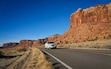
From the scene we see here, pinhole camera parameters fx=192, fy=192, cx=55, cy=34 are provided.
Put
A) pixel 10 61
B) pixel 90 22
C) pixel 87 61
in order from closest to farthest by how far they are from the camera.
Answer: pixel 87 61
pixel 10 61
pixel 90 22

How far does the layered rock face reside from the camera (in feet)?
303

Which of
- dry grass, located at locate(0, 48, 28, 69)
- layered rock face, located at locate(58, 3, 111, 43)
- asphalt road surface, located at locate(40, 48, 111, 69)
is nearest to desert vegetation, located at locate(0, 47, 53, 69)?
dry grass, located at locate(0, 48, 28, 69)

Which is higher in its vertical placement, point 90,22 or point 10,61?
point 90,22

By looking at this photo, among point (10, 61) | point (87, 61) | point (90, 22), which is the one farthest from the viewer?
point (90, 22)

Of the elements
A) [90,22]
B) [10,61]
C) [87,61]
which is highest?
[90,22]

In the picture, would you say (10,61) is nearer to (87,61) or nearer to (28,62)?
(28,62)

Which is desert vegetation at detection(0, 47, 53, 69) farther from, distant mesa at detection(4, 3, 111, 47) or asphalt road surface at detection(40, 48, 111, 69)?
distant mesa at detection(4, 3, 111, 47)

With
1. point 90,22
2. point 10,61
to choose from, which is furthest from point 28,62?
point 90,22

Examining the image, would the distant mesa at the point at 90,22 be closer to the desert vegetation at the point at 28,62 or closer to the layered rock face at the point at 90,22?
the layered rock face at the point at 90,22

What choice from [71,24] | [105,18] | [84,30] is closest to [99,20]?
[105,18]

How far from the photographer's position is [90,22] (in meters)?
109

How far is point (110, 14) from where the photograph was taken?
9962 centimetres

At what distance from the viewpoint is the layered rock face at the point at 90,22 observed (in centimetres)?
9233

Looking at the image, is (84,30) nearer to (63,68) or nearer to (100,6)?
(100,6)
